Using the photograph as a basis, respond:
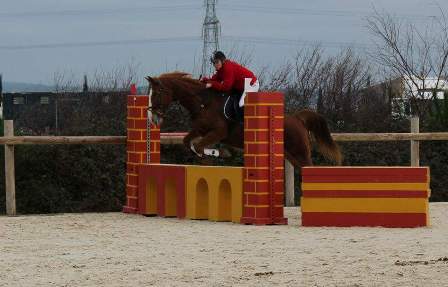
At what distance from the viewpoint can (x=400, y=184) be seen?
11.9 m

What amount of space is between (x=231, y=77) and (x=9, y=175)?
373 cm

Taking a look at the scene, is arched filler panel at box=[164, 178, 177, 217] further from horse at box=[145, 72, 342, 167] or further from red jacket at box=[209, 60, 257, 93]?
red jacket at box=[209, 60, 257, 93]

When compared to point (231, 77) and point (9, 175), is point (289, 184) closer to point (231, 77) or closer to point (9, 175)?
point (231, 77)

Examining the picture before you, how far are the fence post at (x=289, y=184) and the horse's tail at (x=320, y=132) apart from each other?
1.98 m

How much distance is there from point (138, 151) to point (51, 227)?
2.32 meters

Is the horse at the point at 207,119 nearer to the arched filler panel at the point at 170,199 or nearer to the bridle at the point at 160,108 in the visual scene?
the bridle at the point at 160,108

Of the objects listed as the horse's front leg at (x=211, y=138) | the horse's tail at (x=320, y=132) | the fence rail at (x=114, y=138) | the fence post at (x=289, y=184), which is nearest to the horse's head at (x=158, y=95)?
the horse's front leg at (x=211, y=138)

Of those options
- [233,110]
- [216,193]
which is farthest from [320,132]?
[216,193]

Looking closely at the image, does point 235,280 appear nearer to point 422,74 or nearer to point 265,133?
point 265,133

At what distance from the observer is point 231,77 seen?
13.3m

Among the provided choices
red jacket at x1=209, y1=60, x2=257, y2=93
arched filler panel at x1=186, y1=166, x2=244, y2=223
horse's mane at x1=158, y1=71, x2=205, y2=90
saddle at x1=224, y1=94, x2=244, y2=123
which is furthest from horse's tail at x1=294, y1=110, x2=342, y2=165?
arched filler panel at x1=186, y1=166, x2=244, y2=223

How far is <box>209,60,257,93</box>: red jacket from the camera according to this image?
13.3m

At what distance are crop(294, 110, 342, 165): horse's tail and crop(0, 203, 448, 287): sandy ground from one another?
5.88 feet

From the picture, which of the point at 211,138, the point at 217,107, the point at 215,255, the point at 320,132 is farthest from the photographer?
the point at 320,132
